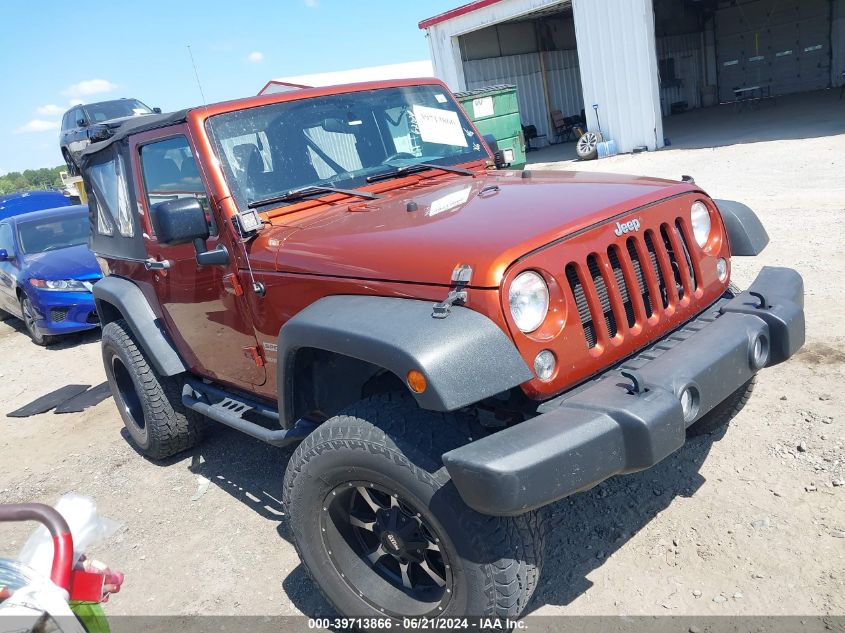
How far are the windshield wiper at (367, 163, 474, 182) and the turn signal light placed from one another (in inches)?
64.9

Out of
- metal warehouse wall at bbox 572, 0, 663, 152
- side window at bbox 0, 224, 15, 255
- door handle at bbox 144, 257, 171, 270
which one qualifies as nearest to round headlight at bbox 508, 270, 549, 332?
door handle at bbox 144, 257, 171, 270

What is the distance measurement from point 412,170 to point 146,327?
183 cm

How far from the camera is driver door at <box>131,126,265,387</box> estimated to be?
3.35m

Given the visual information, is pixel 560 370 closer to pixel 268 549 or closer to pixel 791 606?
pixel 791 606

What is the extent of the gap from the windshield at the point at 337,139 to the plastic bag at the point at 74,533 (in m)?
1.64

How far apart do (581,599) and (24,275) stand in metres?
8.31

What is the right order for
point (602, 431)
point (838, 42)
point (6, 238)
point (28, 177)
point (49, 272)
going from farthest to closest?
point (28, 177)
point (838, 42)
point (6, 238)
point (49, 272)
point (602, 431)

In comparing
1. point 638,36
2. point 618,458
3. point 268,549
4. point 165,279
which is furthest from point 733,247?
point 638,36

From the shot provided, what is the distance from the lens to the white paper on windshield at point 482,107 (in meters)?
13.4

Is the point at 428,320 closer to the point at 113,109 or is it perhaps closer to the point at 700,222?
the point at 700,222

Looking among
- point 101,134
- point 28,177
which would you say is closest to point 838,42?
point 101,134

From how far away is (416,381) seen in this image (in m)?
2.13

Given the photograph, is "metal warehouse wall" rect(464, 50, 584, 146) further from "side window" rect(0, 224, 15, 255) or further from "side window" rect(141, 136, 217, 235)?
"side window" rect(141, 136, 217, 235)

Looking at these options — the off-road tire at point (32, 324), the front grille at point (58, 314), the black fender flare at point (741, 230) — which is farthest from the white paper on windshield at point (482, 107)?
the black fender flare at point (741, 230)
